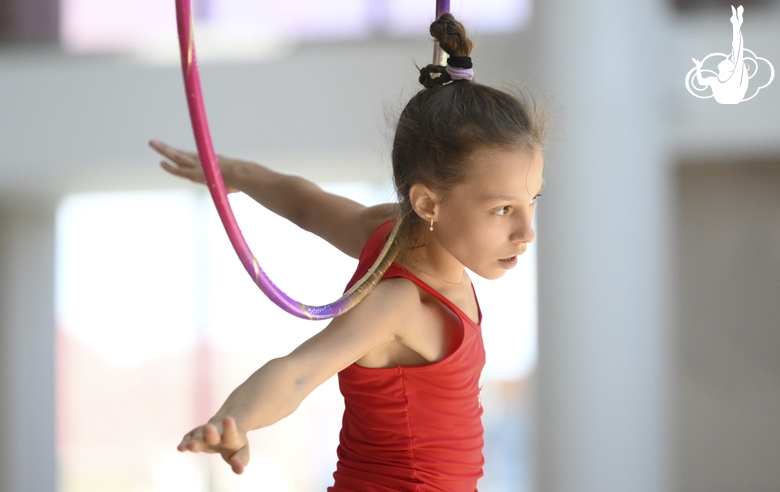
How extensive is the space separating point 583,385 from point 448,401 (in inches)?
102

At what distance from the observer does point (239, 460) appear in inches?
32.0

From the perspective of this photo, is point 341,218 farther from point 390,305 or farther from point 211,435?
point 211,435

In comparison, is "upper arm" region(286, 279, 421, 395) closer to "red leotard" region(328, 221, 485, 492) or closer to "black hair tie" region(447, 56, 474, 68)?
"red leotard" region(328, 221, 485, 492)

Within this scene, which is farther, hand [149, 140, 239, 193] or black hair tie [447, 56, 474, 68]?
hand [149, 140, 239, 193]

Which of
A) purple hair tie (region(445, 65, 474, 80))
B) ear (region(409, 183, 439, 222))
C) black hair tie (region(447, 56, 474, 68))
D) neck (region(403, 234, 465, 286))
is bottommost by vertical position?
neck (region(403, 234, 465, 286))

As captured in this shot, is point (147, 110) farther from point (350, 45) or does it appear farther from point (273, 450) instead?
point (273, 450)

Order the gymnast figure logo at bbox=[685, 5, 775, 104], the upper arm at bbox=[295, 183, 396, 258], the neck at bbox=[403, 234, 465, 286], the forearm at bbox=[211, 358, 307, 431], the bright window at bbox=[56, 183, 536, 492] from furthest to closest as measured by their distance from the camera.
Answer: the bright window at bbox=[56, 183, 536, 492], the gymnast figure logo at bbox=[685, 5, 775, 104], the upper arm at bbox=[295, 183, 396, 258], the neck at bbox=[403, 234, 465, 286], the forearm at bbox=[211, 358, 307, 431]

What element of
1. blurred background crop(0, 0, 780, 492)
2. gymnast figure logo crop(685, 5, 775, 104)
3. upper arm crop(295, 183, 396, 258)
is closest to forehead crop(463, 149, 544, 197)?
upper arm crop(295, 183, 396, 258)

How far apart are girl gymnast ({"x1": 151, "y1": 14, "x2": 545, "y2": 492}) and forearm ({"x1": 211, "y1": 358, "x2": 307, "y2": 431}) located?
0.02 meters

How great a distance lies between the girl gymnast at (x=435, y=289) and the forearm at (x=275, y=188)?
0.20 metres

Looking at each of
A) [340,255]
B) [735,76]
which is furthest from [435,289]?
[340,255]

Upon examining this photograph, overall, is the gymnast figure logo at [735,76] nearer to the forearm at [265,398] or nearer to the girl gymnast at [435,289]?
the girl gymnast at [435,289]

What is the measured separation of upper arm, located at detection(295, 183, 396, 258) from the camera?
4.33 feet

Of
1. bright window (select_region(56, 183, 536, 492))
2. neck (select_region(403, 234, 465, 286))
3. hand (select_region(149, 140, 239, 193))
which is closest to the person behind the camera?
neck (select_region(403, 234, 465, 286))
